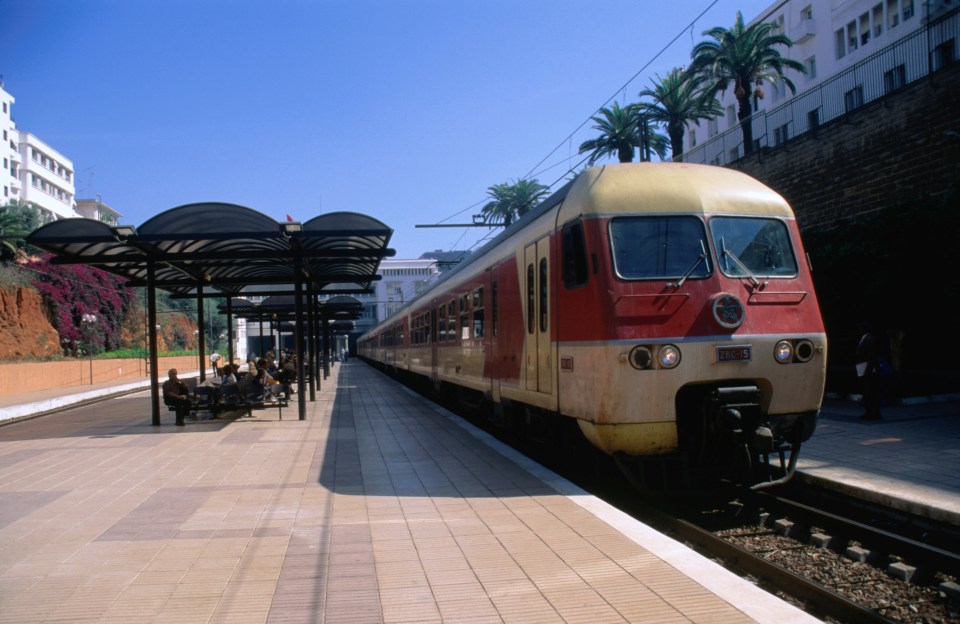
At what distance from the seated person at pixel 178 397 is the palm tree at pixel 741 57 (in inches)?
1012

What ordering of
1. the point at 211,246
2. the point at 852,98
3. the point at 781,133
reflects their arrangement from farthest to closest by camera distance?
the point at 781,133 < the point at 852,98 < the point at 211,246

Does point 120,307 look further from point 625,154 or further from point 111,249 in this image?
point 111,249

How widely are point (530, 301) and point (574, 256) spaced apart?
5.63 feet

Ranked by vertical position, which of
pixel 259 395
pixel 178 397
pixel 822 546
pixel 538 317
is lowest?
pixel 822 546

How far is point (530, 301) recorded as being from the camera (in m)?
9.62

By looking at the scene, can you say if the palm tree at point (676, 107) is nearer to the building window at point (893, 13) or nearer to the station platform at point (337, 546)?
the building window at point (893, 13)

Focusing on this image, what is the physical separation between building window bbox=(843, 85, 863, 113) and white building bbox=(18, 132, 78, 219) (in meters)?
73.2

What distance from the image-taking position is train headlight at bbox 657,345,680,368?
7234mm

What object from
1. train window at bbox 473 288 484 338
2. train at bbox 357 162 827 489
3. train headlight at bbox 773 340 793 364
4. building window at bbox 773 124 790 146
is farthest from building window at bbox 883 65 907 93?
train headlight at bbox 773 340 793 364

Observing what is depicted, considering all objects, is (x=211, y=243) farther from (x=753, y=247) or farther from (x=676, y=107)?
(x=676, y=107)

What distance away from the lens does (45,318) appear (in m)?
39.5

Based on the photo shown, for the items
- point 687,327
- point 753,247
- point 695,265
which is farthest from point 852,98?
point 687,327

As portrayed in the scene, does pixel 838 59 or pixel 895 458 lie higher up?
pixel 838 59

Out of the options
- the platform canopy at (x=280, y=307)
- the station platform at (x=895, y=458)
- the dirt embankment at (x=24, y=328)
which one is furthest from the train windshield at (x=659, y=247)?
the dirt embankment at (x=24, y=328)
